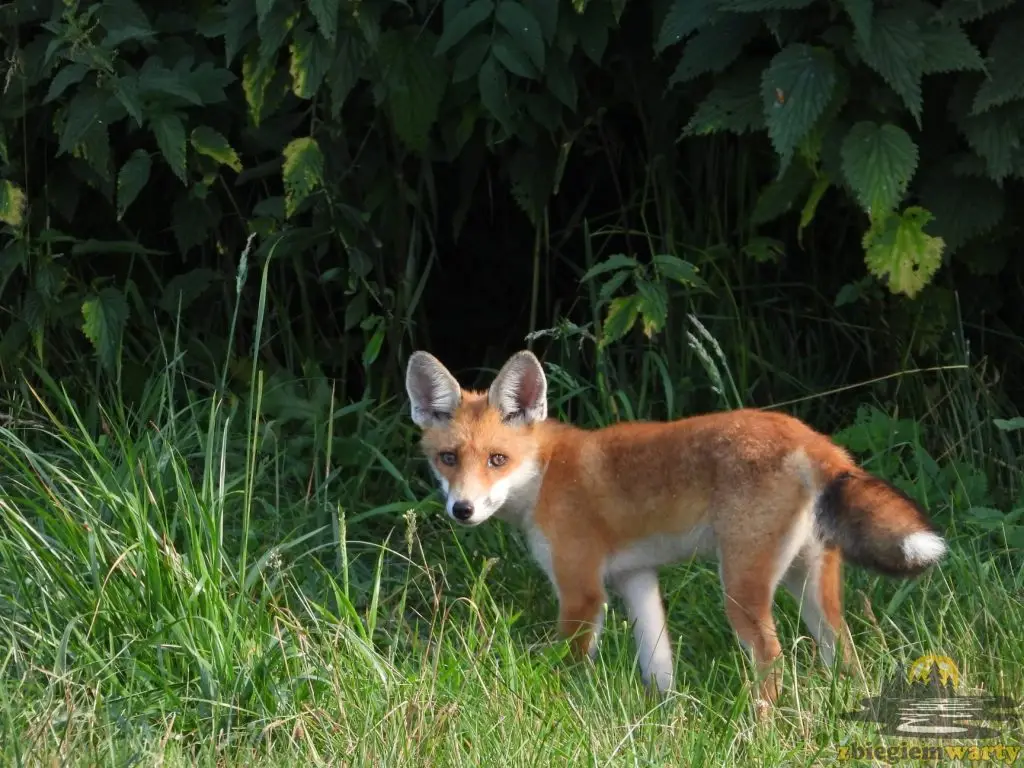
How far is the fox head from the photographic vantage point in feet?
17.0

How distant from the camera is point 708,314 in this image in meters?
6.65

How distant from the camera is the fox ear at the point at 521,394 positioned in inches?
211

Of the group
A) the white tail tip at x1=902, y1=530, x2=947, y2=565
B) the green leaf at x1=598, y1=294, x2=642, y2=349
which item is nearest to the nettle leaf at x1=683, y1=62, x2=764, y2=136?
the green leaf at x1=598, y1=294, x2=642, y2=349

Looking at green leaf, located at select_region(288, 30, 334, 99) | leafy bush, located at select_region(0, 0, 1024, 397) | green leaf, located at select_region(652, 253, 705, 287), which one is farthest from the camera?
green leaf, located at select_region(652, 253, 705, 287)

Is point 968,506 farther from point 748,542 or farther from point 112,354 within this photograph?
point 112,354

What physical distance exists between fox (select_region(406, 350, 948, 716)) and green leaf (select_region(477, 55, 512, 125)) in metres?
1.00

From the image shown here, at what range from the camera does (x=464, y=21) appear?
18.0 feet

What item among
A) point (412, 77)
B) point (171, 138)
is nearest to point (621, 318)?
point (412, 77)

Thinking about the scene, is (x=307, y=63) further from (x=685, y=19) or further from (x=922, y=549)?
(x=922, y=549)

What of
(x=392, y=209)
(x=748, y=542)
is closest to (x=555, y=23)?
(x=392, y=209)

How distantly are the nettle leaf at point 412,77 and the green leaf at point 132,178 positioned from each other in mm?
1079

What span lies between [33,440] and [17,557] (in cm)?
193

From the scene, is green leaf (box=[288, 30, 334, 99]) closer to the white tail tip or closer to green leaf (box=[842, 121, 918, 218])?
green leaf (box=[842, 121, 918, 218])

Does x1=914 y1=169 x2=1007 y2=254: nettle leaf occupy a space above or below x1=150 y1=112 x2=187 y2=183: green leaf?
below
